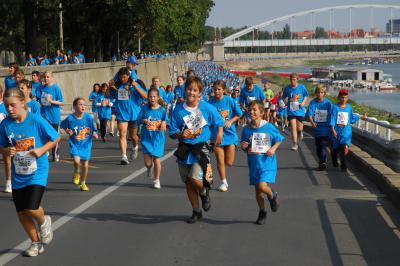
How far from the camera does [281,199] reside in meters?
11.0

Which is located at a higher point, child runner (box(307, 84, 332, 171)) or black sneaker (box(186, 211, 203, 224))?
child runner (box(307, 84, 332, 171))

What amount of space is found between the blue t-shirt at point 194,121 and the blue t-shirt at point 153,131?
104 inches

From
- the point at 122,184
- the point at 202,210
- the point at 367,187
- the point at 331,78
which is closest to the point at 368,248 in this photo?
the point at 202,210

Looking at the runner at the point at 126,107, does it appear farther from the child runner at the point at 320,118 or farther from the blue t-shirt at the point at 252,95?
the child runner at the point at 320,118

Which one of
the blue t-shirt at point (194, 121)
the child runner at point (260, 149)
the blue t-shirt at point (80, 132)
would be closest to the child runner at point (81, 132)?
the blue t-shirt at point (80, 132)

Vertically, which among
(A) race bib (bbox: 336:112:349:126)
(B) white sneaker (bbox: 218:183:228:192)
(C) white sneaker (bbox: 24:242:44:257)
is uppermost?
(A) race bib (bbox: 336:112:349:126)

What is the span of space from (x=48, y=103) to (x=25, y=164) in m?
8.45

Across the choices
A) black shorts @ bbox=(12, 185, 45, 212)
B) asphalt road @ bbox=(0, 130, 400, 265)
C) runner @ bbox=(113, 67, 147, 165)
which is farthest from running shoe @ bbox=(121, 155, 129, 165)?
black shorts @ bbox=(12, 185, 45, 212)

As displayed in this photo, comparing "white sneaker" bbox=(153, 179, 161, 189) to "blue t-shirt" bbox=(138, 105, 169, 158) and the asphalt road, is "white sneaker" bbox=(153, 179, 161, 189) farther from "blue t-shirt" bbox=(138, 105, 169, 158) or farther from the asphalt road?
"blue t-shirt" bbox=(138, 105, 169, 158)

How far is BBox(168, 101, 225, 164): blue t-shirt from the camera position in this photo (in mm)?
9078

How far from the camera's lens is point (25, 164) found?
7203 mm

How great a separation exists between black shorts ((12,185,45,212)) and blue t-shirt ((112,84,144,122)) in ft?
27.1

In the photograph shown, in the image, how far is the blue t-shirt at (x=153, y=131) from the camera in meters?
11.8

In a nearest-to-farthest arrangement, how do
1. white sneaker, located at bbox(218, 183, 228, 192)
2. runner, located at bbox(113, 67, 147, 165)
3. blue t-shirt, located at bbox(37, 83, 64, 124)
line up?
1. white sneaker, located at bbox(218, 183, 228, 192)
2. runner, located at bbox(113, 67, 147, 165)
3. blue t-shirt, located at bbox(37, 83, 64, 124)
